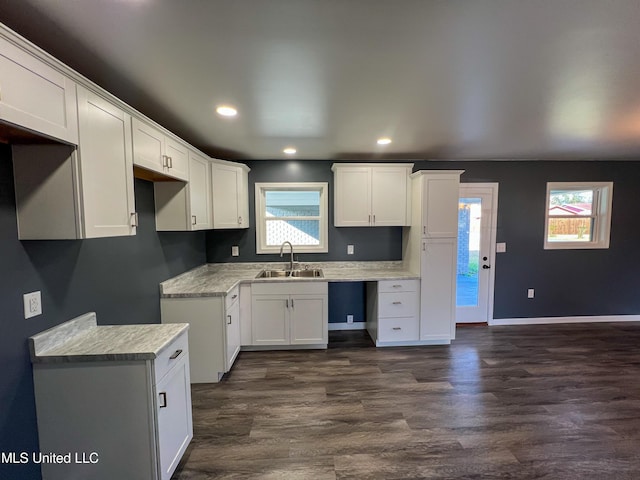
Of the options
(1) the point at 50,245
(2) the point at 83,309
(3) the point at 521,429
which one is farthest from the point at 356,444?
(1) the point at 50,245

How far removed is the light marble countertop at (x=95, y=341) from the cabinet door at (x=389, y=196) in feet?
8.60

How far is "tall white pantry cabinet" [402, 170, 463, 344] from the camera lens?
3264 mm

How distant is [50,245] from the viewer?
151 centimetres

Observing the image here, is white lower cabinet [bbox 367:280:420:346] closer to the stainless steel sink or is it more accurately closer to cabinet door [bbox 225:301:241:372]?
the stainless steel sink

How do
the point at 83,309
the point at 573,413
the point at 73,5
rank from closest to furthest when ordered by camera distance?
the point at 73,5, the point at 83,309, the point at 573,413

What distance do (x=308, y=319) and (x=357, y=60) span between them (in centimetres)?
267

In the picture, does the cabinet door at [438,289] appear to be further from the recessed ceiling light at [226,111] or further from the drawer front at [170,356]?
the drawer front at [170,356]

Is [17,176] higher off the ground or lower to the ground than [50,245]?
higher

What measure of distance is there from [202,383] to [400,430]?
1.84 metres

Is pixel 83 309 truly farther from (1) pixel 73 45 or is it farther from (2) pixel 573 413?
(2) pixel 573 413

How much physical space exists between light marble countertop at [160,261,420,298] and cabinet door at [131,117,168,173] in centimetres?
118

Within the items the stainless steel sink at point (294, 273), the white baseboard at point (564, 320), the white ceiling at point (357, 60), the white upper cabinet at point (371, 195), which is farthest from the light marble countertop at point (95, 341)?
the white baseboard at point (564, 320)

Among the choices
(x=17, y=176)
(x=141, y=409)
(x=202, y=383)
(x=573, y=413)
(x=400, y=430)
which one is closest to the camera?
(x=17, y=176)

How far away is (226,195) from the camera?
330 cm
